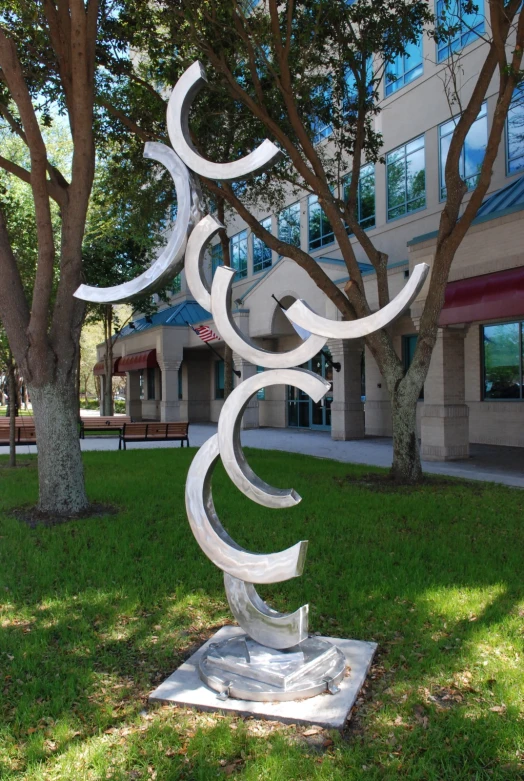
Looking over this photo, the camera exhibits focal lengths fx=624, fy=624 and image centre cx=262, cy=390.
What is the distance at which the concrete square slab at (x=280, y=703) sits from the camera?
3.40 metres

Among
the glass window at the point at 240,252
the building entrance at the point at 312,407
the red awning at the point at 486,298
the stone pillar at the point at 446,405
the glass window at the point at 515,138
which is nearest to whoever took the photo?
the red awning at the point at 486,298

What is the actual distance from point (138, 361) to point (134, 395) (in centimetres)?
721

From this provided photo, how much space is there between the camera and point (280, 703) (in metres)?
3.58

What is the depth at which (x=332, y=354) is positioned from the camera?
63.7ft

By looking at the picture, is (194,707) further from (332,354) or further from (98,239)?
(98,239)

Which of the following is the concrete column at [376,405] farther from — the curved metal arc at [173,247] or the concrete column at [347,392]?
the curved metal arc at [173,247]

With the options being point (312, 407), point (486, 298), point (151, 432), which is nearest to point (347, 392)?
point (312, 407)

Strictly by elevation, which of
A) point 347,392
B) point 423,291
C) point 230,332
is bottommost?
point 347,392

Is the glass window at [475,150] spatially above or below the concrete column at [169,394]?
above

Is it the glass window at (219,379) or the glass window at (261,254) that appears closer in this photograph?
the glass window at (261,254)

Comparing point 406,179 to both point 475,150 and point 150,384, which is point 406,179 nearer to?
point 475,150

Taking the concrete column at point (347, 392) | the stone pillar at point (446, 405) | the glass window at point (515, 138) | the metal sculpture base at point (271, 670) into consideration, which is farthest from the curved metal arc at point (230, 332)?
the concrete column at point (347, 392)

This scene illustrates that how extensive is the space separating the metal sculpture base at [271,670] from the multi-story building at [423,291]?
9292 mm

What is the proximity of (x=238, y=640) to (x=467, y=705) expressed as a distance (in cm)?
147
